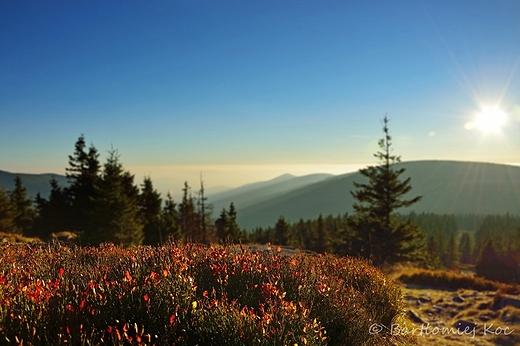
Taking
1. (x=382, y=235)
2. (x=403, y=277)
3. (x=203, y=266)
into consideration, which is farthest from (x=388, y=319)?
(x=382, y=235)

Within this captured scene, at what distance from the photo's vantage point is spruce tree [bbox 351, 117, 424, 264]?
1212 inches

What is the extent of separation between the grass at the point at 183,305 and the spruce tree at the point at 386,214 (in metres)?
26.3

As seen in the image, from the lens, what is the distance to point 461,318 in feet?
34.9

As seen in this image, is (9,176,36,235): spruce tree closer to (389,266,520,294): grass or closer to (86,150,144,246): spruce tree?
(86,150,144,246): spruce tree

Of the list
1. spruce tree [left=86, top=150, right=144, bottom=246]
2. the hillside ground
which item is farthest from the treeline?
the hillside ground

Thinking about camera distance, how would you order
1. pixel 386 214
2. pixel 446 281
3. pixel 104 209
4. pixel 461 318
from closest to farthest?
pixel 461 318 < pixel 446 281 < pixel 104 209 < pixel 386 214

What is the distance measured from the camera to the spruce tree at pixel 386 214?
101 feet

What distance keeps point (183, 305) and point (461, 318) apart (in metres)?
10.6

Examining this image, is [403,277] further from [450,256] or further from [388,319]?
[450,256]

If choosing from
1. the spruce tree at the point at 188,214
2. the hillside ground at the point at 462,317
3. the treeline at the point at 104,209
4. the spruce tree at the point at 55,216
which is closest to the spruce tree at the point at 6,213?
the treeline at the point at 104,209

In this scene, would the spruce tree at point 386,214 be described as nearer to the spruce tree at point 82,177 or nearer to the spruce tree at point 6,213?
the spruce tree at point 82,177

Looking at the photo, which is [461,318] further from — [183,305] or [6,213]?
[6,213]

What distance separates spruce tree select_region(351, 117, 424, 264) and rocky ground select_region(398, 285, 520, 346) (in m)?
16.1

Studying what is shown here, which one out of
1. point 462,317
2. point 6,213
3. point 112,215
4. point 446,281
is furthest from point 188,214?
point 462,317
